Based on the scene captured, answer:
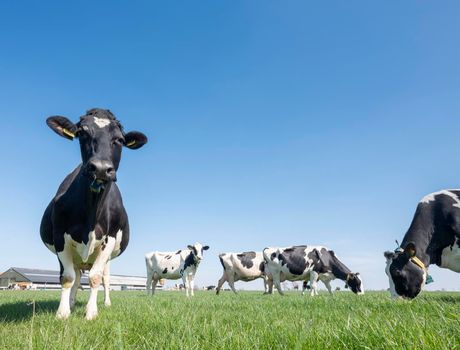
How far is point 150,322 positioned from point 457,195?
9.00 meters

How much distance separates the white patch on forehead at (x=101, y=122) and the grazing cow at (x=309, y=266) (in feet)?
53.7

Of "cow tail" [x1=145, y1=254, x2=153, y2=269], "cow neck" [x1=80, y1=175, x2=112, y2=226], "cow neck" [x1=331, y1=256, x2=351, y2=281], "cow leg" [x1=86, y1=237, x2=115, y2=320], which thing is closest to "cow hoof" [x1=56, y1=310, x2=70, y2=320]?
"cow leg" [x1=86, y1=237, x2=115, y2=320]

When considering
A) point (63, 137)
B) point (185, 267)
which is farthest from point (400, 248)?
point (185, 267)

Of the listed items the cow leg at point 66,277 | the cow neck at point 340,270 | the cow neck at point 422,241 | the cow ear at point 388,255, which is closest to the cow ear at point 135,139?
the cow leg at point 66,277

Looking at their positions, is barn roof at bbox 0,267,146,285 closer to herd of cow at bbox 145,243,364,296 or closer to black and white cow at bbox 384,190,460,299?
herd of cow at bbox 145,243,364,296

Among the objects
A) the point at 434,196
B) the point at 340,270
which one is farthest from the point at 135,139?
the point at 340,270

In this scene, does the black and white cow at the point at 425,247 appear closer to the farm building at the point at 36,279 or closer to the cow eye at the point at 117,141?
the cow eye at the point at 117,141

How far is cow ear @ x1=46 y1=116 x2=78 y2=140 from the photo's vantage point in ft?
17.6

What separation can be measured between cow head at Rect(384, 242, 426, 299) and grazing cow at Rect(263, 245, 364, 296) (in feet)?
34.8

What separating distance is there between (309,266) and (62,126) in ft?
57.8

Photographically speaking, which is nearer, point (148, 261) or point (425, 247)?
point (425, 247)

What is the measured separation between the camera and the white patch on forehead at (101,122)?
17.4 ft

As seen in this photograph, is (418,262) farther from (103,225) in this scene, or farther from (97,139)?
(97,139)

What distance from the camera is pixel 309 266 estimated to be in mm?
20531
